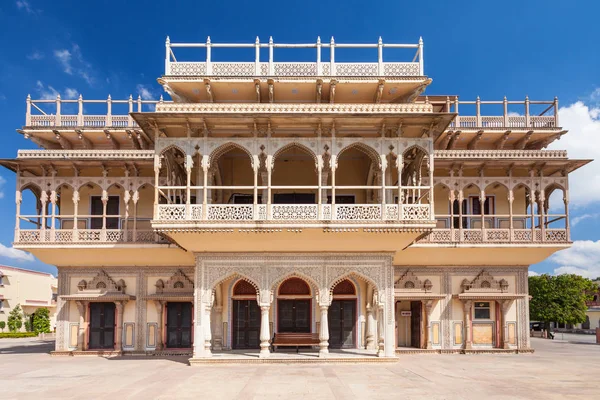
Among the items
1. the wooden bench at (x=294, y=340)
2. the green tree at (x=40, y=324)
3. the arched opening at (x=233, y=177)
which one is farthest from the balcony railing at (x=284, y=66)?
the green tree at (x=40, y=324)

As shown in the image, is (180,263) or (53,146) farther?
(53,146)

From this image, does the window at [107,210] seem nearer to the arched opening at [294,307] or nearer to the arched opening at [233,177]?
the arched opening at [233,177]

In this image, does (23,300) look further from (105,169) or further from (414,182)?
(414,182)

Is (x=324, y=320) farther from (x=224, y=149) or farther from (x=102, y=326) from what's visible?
(x=102, y=326)

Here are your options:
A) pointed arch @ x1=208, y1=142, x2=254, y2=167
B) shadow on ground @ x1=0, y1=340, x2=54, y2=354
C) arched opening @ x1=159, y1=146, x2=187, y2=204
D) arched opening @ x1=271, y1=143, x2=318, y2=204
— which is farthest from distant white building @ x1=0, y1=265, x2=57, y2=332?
pointed arch @ x1=208, y1=142, x2=254, y2=167

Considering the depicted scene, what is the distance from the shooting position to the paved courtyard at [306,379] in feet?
43.0

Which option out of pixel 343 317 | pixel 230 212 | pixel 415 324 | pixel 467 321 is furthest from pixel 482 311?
pixel 230 212

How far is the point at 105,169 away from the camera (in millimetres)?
21797

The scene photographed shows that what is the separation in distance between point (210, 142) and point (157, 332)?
29.9 feet

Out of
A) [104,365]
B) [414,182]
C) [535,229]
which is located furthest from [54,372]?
[535,229]

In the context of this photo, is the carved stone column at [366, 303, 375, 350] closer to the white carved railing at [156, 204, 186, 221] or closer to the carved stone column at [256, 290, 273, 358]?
the carved stone column at [256, 290, 273, 358]

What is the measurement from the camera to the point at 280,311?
22.1m

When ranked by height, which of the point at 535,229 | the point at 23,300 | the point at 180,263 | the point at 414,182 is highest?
the point at 414,182

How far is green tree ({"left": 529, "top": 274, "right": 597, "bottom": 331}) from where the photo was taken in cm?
4303
